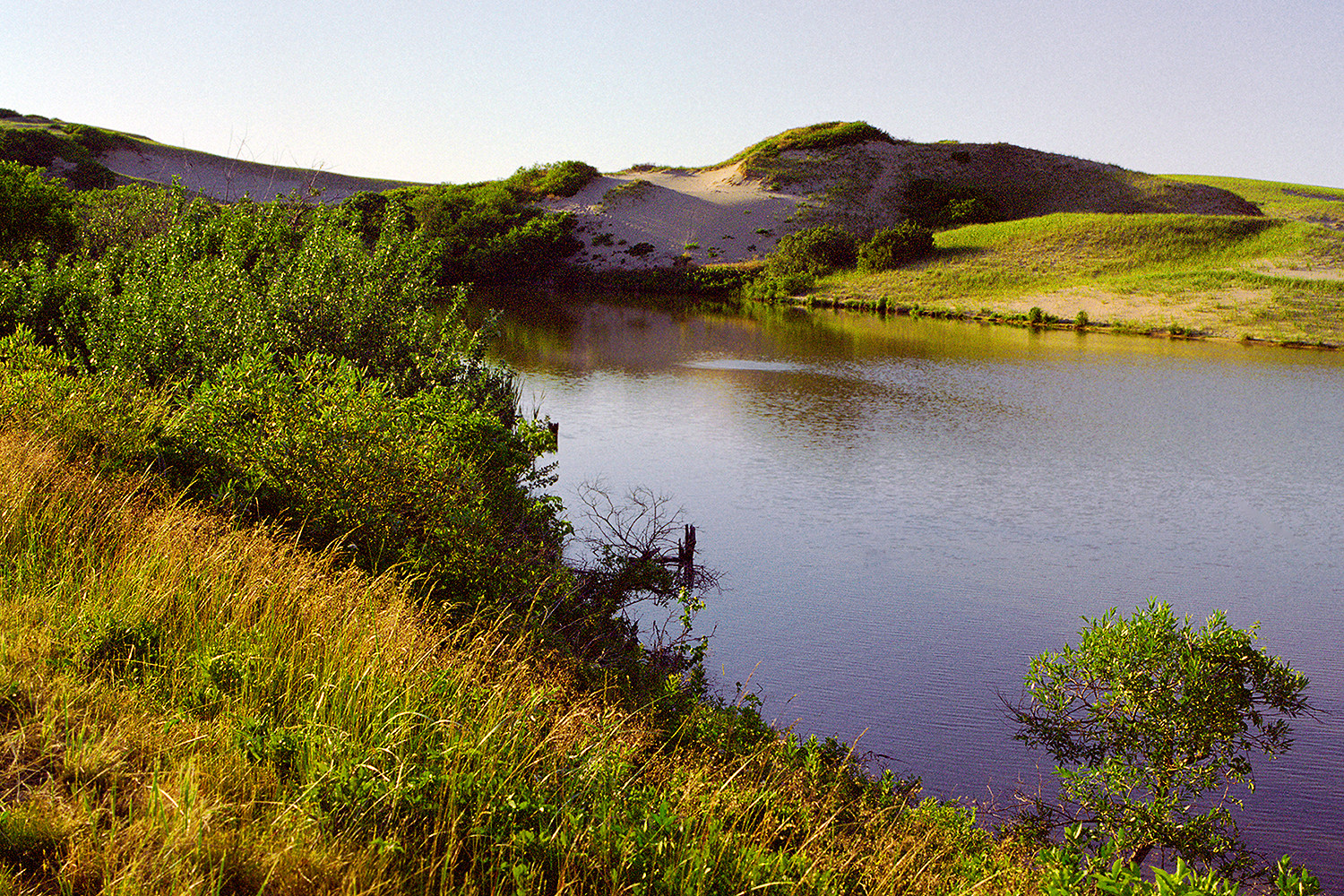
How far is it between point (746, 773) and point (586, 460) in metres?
11.7

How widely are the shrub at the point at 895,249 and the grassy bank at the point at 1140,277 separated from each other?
1065 millimetres

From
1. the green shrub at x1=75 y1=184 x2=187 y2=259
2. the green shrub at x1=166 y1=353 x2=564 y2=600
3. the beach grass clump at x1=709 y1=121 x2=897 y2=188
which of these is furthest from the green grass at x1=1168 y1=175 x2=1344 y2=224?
the green shrub at x1=166 y1=353 x2=564 y2=600

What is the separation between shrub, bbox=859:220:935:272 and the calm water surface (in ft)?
107

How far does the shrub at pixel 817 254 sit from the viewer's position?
64.6 m

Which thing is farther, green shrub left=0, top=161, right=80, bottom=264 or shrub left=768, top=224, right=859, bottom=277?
shrub left=768, top=224, right=859, bottom=277

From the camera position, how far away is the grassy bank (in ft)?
148

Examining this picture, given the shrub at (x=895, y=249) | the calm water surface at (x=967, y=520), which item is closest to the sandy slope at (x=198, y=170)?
the shrub at (x=895, y=249)

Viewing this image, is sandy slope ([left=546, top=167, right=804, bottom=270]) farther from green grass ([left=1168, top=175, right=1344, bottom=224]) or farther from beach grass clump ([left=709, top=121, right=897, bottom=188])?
green grass ([left=1168, top=175, right=1344, bottom=224])

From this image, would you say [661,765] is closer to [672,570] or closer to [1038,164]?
[672,570]

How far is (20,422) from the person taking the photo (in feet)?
24.3

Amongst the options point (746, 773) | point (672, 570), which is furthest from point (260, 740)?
point (672, 570)

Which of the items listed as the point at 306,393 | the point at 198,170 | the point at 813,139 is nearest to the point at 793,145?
the point at 813,139

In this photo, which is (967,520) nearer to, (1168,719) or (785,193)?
(1168,719)

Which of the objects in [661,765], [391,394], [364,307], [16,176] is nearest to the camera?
[661,765]
